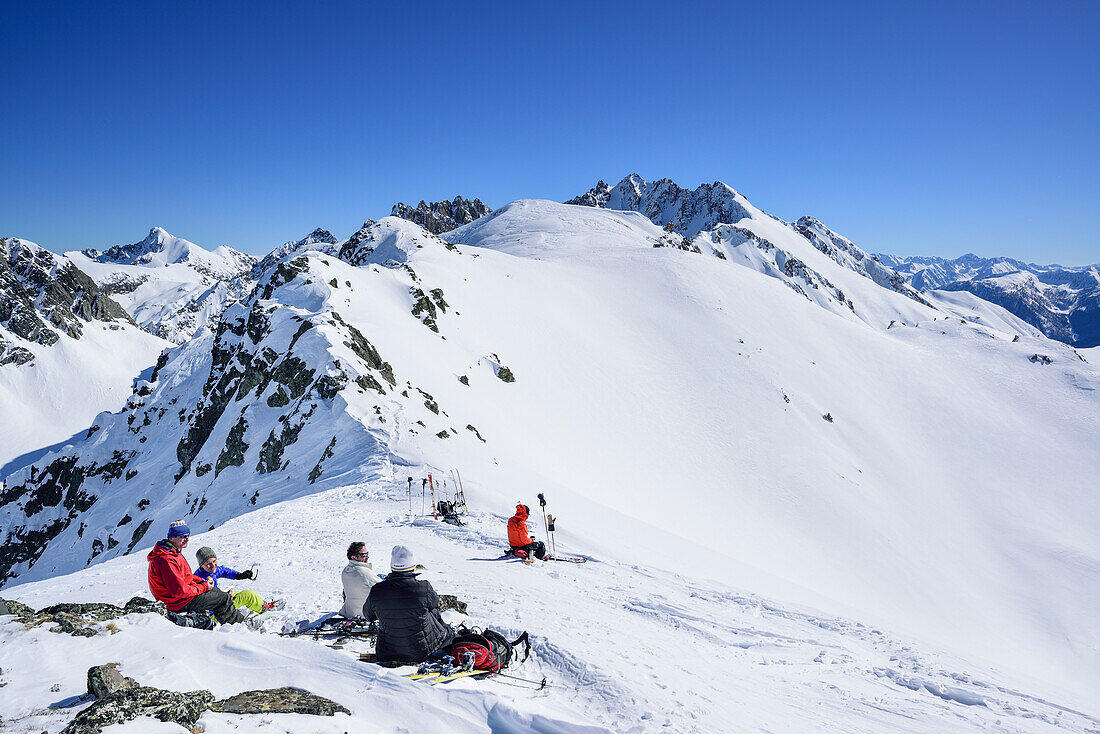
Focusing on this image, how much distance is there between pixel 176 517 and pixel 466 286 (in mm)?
34730

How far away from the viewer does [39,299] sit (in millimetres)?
122188

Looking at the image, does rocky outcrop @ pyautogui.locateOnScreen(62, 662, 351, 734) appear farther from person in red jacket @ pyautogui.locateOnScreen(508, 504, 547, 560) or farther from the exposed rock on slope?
the exposed rock on slope

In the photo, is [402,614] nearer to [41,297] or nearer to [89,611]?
[89,611]

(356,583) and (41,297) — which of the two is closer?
(356,583)

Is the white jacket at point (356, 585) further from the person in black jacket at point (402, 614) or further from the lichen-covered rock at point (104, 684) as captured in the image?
the lichen-covered rock at point (104, 684)

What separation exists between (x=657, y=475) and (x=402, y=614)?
31613mm

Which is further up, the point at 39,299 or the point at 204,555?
the point at 39,299

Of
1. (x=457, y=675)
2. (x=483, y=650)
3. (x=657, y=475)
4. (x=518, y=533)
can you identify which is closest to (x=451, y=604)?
(x=483, y=650)

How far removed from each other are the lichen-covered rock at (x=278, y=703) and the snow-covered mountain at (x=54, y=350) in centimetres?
12426

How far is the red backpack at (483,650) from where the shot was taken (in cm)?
650

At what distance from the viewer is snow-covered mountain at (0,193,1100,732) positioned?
967 centimetres

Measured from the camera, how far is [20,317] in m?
116

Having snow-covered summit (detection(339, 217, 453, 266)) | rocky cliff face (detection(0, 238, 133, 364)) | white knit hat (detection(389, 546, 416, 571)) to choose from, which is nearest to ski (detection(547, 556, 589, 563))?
white knit hat (detection(389, 546, 416, 571))

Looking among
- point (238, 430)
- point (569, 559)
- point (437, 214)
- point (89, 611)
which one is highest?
point (437, 214)
